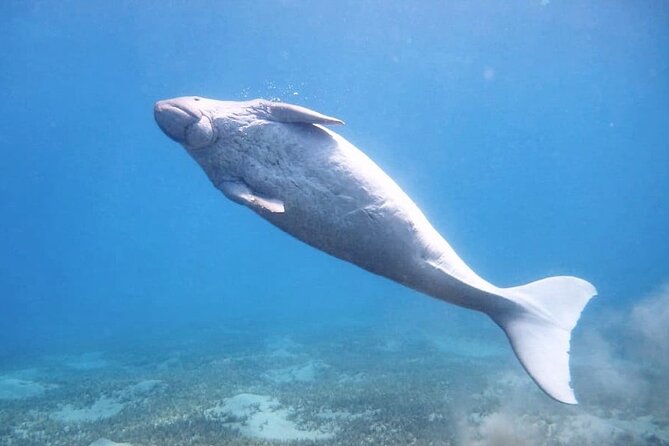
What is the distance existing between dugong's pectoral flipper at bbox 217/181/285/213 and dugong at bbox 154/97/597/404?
12 mm

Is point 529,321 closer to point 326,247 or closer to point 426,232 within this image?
point 426,232

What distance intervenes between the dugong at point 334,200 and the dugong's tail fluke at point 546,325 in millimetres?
13

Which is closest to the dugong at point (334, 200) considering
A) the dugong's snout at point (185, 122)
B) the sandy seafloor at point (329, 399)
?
the dugong's snout at point (185, 122)

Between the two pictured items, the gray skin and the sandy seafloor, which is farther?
the sandy seafloor

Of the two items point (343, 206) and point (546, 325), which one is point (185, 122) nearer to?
point (343, 206)

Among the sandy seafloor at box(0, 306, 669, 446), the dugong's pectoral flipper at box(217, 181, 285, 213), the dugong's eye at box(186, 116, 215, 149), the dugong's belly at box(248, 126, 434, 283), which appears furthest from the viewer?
the sandy seafloor at box(0, 306, 669, 446)

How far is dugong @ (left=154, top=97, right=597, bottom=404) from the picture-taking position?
469 centimetres

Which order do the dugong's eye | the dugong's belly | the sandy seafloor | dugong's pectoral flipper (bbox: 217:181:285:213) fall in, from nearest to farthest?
1. dugong's pectoral flipper (bbox: 217:181:285:213)
2. the dugong's belly
3. the dugong's eye
4. the sandy seafloor

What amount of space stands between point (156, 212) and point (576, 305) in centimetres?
12650

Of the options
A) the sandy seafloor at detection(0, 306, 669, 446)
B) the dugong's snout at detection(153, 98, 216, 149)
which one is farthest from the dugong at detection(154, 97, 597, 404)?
the sandy seafloor at detection(0, 306, 669, 446)

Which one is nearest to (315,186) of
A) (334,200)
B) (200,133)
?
(334,200)

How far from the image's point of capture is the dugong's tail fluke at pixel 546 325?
444 cm

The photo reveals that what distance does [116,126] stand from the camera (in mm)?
61188

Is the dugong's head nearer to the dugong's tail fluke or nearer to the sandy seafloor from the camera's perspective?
the dugong's tail fluke
